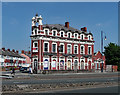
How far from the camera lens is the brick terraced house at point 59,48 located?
49.2m

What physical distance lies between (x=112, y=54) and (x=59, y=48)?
34218 millimetres

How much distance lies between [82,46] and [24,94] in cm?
4408

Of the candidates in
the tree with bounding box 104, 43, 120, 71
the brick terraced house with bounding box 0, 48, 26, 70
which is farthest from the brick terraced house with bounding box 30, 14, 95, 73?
the brick terraced house with bounding box 0, 48, 26, 70

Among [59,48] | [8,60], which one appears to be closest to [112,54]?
[59,48]

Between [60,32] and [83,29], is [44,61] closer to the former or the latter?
[60,32]

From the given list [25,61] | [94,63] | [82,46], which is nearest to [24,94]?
[82,46]

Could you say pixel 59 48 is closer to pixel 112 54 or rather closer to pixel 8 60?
pixel 112 54

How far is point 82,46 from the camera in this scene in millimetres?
56812

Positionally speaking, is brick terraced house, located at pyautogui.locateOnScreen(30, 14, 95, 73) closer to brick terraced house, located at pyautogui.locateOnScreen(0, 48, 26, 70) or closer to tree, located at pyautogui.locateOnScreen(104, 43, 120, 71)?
tree, located at pyautogui.locateOnScreen(104, 43, 120, 71)

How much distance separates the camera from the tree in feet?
252

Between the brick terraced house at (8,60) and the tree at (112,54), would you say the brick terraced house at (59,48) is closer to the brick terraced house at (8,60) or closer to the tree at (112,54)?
the tree at (112,54)

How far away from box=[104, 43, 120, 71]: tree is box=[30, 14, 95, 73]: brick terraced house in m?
20.7

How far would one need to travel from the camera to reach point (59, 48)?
5166cm

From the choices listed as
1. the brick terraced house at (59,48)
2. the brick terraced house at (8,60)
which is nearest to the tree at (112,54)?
the brick terraced house at (59,48)
